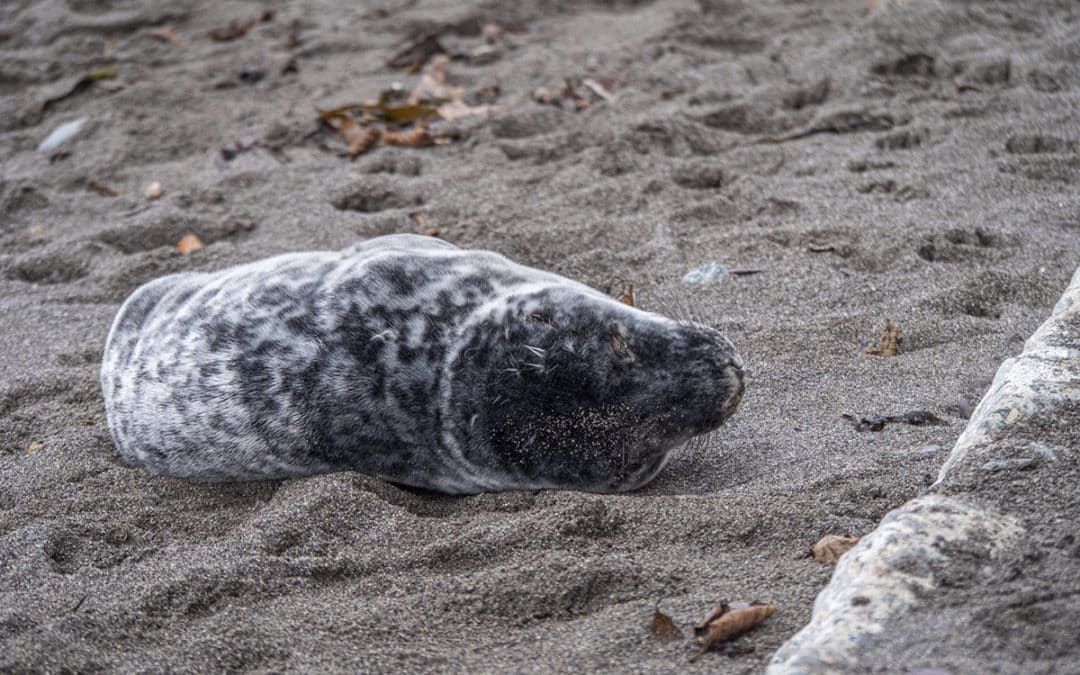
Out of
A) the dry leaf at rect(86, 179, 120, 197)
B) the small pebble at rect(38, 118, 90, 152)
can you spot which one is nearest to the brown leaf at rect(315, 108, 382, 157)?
the dry leaf at rect(86, 179, 120, 197)

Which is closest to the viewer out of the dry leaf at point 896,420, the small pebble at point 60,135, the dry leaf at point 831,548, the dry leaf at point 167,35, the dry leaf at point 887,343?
the dry leaf at point 831,548

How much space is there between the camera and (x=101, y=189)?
6.29 m

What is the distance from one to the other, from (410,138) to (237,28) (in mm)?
2497

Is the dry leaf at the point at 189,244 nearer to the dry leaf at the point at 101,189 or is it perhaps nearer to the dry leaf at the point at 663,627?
the dry leaf at the point at 101,189

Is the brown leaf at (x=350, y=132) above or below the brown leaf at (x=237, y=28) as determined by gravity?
below

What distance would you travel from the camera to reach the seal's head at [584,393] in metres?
3.58

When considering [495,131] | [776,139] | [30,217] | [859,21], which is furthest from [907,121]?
[30,217]

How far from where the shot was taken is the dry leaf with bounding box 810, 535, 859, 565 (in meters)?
3.05

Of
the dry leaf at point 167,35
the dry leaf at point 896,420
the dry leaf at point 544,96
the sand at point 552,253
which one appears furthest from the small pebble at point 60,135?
the dry leaf at point 896,420

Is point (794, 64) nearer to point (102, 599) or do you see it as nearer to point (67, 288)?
point (67, 288)

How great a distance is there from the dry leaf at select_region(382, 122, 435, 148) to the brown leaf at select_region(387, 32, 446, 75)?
98cm

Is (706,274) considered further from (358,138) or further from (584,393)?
(358,138)

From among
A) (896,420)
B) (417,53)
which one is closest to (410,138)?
(417,53)

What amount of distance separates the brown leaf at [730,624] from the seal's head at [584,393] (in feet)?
2.83
